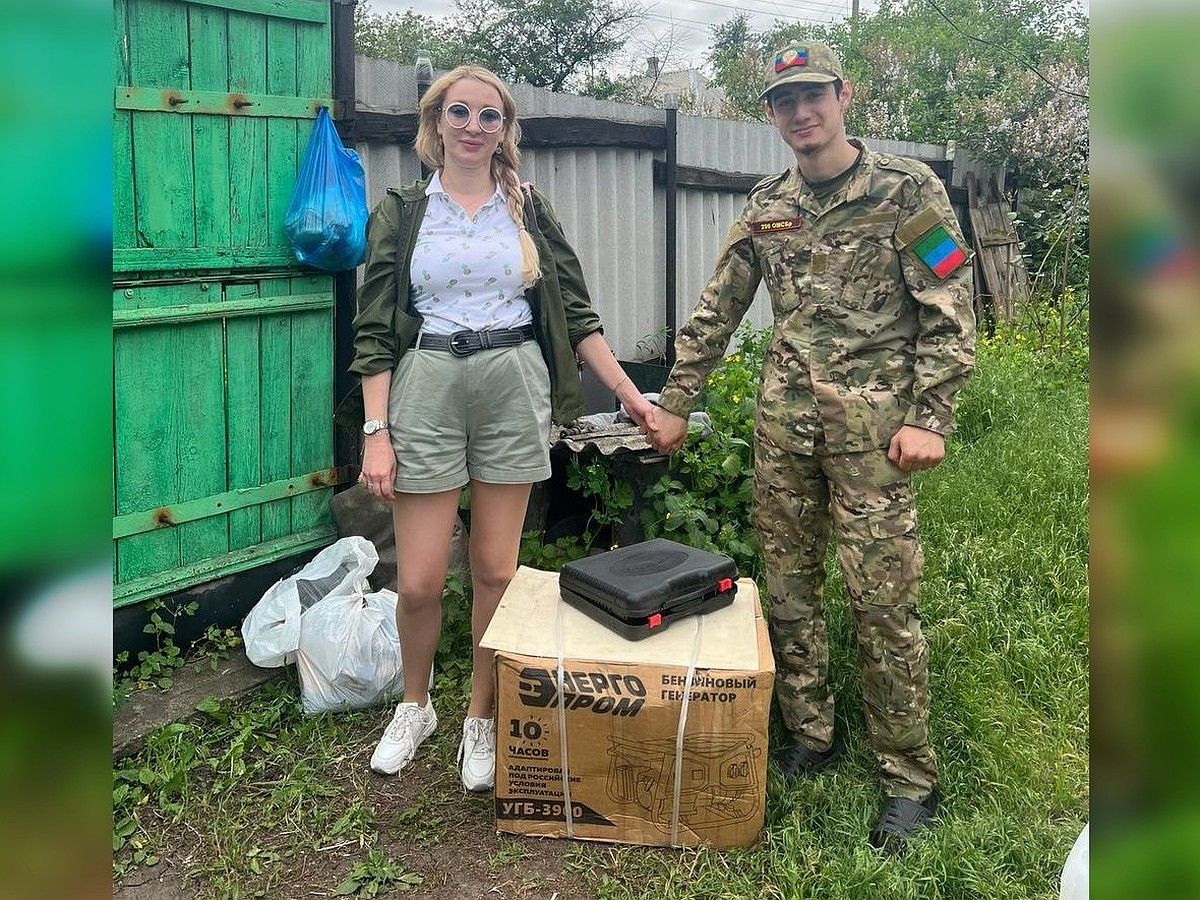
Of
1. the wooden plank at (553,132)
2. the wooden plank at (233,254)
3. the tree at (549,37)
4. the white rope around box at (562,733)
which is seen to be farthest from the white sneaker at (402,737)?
the tree at (549,37)

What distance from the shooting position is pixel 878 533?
103 inches

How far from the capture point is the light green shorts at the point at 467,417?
276 cm

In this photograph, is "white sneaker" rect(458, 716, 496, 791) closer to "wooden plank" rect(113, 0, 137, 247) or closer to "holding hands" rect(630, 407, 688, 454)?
"holding hands" rect(630, 407, 688, 454)

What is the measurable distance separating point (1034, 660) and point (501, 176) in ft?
7.98

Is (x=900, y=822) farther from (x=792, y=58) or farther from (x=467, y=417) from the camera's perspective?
(x=792, y=58)

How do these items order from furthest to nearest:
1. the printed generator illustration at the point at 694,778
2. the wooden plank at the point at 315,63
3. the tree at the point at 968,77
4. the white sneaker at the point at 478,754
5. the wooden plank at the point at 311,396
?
the tree at the point at 968,77
the wooden plank at the point at 311,396
the wooden plank at the point at 315,63
the white sneaker at the point at 478,754
the printed generator illustration at the point at 694,778

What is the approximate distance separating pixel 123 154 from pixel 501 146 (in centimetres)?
132

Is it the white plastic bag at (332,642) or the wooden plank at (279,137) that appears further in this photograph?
the wooden plank at (279,137)

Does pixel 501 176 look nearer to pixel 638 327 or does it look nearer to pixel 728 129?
pixel 638 327

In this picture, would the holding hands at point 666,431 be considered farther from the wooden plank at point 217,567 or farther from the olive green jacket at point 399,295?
the wooden plank at point 217,567

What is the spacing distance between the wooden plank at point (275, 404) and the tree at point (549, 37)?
1635cm

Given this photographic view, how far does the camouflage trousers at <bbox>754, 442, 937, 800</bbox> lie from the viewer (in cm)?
261
